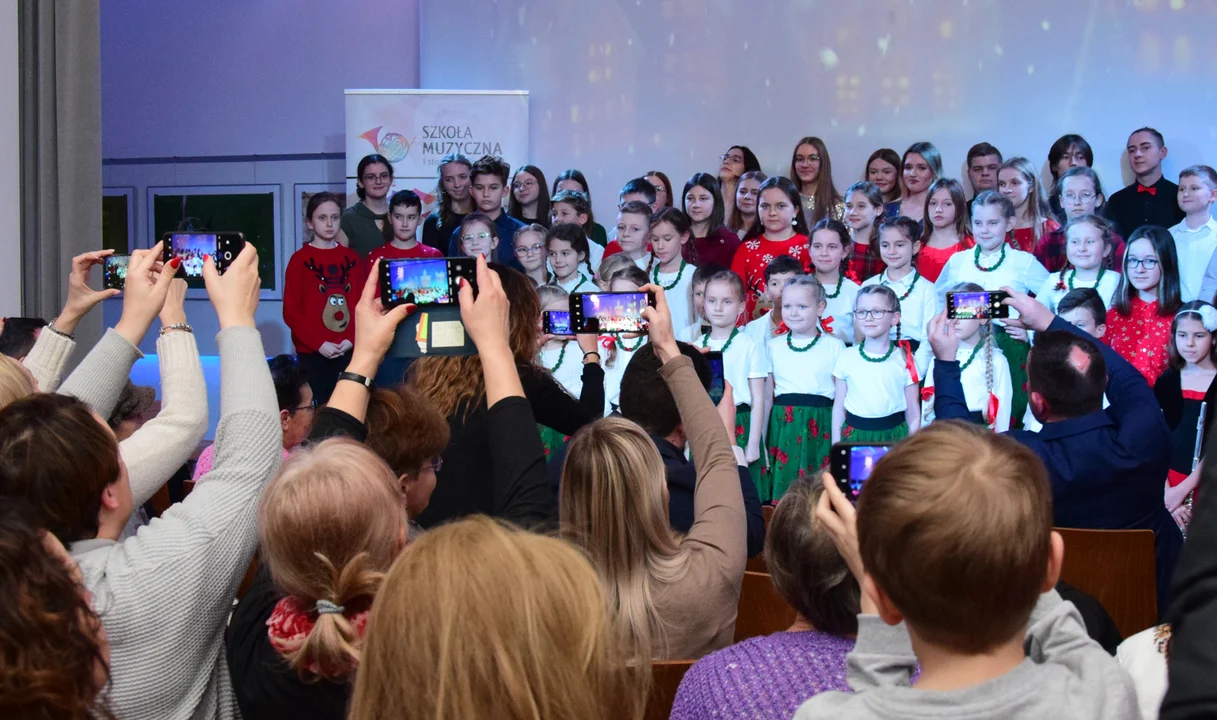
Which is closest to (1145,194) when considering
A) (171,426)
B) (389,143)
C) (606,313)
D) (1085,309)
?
(1085,309)

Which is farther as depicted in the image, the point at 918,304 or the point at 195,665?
the point at 918,304

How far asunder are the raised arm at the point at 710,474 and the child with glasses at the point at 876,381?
327 cm

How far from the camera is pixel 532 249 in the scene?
253 inches

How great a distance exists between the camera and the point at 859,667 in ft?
3.68

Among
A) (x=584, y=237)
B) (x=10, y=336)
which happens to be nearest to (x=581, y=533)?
(x=10, y=336)

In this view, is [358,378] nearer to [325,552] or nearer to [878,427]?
[325,552]

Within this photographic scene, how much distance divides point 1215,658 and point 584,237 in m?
5.63

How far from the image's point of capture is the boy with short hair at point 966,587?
3.37 ft

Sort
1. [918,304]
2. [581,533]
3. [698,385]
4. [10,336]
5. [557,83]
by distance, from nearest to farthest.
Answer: [581,533] → [698,385] → [10,336] → [918,304] → [557,83]

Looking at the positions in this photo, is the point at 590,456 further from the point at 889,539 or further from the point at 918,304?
the point at 918,304

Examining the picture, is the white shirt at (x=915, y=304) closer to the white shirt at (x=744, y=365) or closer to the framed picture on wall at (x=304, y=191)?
the white shirt at (x=744, y=365)

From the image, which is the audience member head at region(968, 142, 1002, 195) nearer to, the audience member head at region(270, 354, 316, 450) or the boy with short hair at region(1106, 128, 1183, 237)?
the boy with short hair at region(1106, 128, 1183, 237)

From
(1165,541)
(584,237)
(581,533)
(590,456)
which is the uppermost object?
(584,237)

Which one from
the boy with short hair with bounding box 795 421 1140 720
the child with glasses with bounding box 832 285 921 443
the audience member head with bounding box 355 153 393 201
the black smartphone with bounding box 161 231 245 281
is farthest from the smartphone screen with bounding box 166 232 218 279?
the audience member head with bounding box 355 153 393 201
